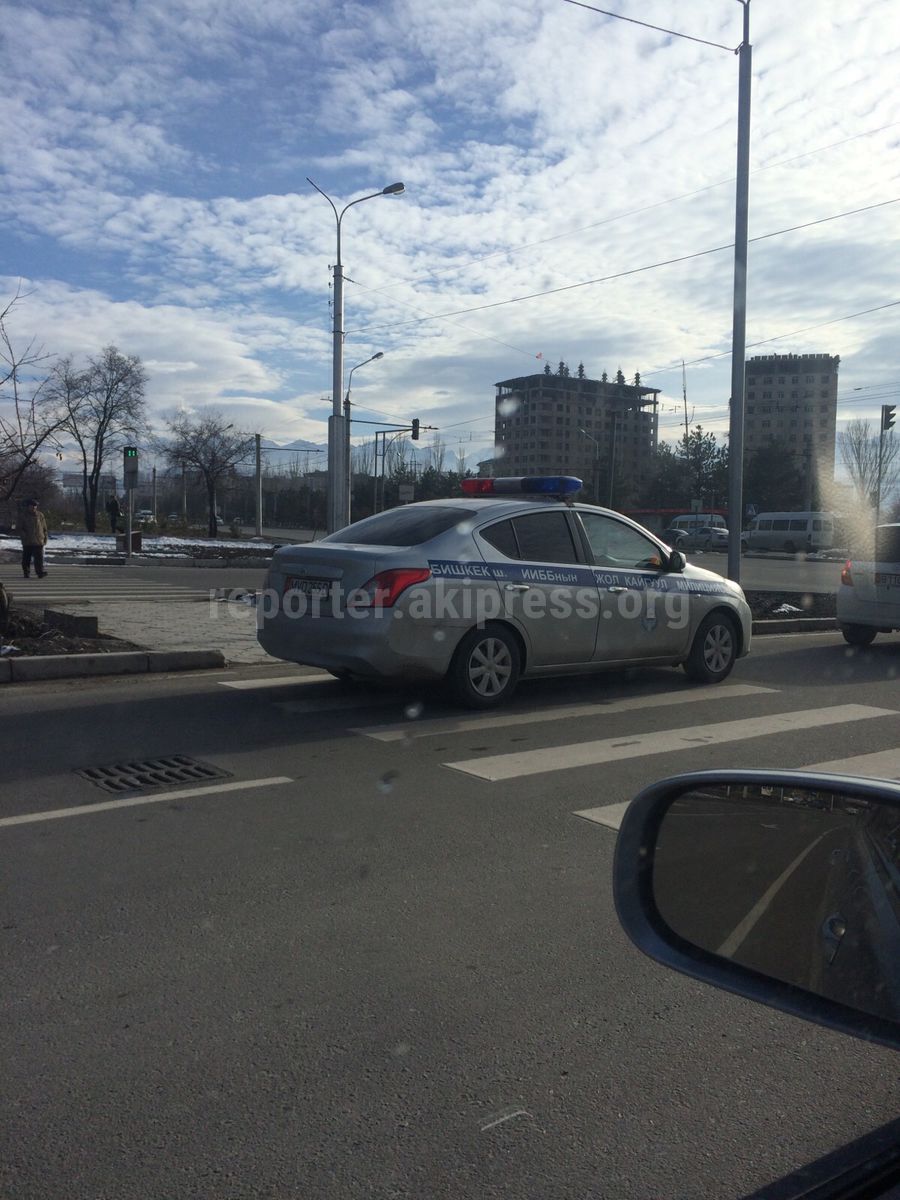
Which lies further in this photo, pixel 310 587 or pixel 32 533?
pixel 32 533

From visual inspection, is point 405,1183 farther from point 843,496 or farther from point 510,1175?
point 843,496

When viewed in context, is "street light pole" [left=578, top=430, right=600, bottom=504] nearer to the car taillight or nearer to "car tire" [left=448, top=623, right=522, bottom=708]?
"car tire" [left=448, top=623, right=522, bottom=708]

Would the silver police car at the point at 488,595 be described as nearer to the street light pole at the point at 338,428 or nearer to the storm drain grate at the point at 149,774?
the storm drain grate at the point at 149,774

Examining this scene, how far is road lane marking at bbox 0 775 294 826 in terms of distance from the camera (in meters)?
5.06

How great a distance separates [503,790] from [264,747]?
1.81m

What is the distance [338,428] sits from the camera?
24.2 m

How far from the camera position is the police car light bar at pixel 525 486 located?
8797 millimetres

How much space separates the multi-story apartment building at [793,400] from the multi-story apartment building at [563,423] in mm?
30440

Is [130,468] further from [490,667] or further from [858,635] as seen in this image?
[490,667]

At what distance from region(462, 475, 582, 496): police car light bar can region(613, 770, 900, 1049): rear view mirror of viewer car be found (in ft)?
22.3

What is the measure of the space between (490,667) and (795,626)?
8.24 m

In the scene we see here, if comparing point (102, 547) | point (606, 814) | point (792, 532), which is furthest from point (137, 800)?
point (792, 532)

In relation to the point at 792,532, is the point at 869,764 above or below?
below

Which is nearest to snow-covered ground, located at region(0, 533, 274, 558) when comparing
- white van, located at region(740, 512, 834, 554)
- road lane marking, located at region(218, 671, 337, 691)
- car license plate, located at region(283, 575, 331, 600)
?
road lane marking, located at region(218, 671, 337, 691)
